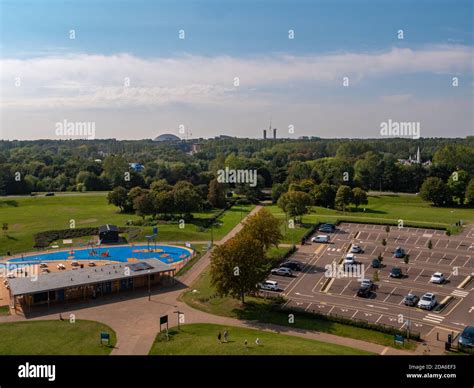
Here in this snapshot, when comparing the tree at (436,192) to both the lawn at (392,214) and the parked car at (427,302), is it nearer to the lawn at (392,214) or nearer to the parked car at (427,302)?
the lawn at (392,214)

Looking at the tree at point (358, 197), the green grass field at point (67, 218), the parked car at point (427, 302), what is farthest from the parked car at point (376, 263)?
the tree at point (358, 197)

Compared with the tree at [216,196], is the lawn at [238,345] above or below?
below

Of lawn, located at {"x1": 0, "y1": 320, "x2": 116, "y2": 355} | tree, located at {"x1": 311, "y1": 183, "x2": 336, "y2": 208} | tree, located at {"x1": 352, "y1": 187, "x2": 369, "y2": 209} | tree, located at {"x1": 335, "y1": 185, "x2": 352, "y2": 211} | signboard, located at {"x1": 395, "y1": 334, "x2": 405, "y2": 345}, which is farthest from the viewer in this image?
tree, located at {"x1": 311, "y1": 183, "x2": 336, "y2": 208}

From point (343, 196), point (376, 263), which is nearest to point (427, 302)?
point (376, 263)

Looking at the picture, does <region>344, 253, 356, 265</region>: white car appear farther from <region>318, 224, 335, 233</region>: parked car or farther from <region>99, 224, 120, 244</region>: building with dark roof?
<region>99, 224, 120, 244</region>: building with dark roof

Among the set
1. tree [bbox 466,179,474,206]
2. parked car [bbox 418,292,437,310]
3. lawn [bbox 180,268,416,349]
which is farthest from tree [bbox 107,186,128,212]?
tree [bbox 466,179,474,206]

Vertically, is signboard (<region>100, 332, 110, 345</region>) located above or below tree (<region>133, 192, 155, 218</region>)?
below
